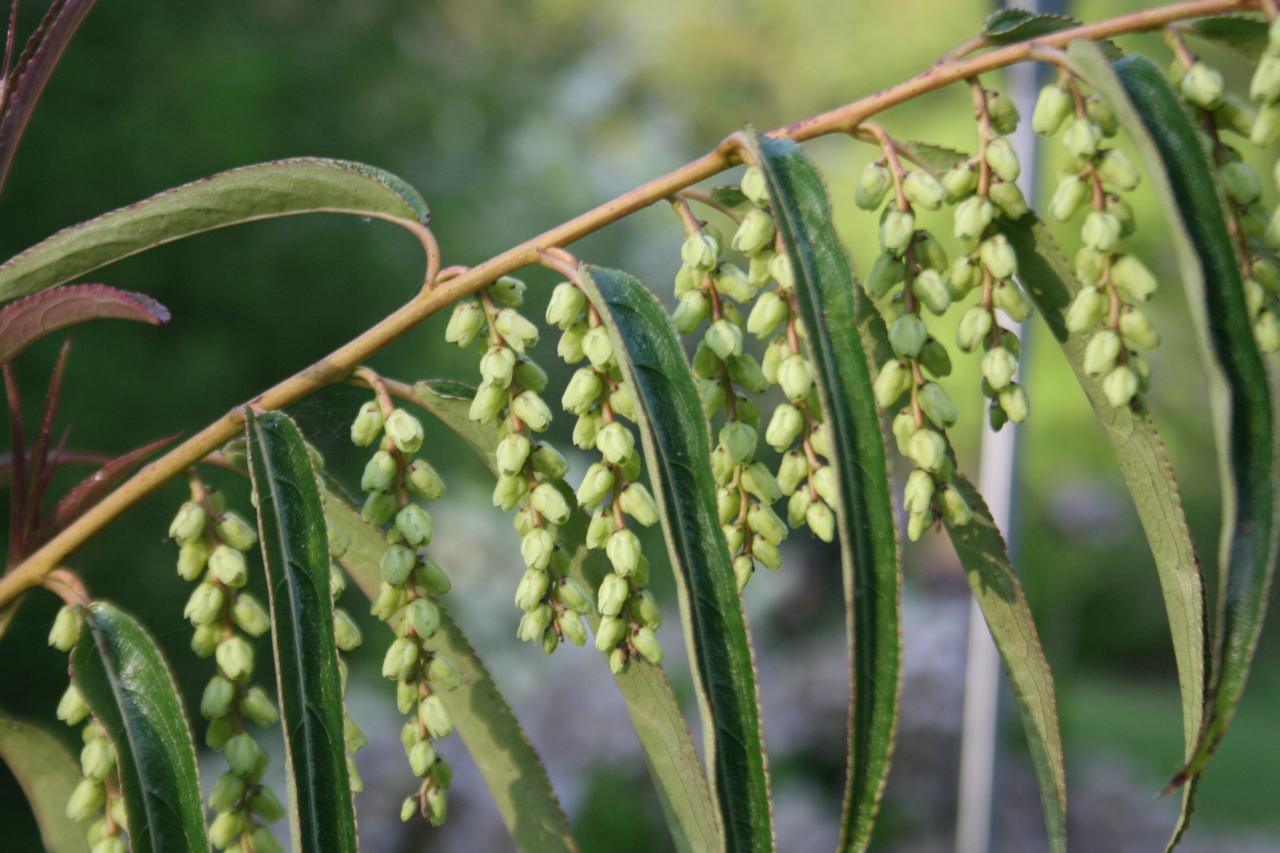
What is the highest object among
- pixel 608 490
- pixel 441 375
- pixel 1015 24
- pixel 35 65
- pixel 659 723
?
pixel 441 375

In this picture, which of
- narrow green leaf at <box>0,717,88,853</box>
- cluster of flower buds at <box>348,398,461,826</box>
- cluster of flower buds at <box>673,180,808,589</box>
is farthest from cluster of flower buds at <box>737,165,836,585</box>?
narrow green leaf at <box>0,717,88,853</box>

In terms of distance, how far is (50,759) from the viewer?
67cm

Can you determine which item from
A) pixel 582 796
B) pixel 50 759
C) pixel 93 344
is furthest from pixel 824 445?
pixel 93 344

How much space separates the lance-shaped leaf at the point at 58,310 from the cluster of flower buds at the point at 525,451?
140 millimetres

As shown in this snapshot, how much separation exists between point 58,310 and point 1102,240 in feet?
1.38

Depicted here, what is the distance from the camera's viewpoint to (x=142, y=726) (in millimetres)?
502

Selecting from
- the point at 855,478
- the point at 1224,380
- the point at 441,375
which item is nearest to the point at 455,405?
the point at 855,478

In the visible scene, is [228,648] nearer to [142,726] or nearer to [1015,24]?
[142,726]

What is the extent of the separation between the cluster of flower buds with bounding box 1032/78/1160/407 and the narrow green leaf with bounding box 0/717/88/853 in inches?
21.9

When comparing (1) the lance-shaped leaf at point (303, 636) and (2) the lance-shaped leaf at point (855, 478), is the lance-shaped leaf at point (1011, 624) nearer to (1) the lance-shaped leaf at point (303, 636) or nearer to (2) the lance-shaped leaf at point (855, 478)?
(2) the lance-shaped leaf at point (855, 478)

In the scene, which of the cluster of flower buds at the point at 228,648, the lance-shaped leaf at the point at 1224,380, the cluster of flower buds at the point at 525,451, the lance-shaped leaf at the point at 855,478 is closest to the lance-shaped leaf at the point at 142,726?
the cluster of flower buds at the point at 228,648

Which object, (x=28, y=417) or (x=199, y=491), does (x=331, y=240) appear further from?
(x=199, y=491)

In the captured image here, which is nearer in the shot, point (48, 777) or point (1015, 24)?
point (1015, 24)

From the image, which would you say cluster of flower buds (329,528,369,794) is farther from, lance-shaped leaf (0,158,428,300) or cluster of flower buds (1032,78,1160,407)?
cluster of flower buds (1032,78,1160,407)
